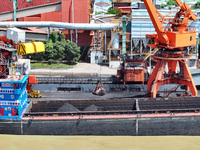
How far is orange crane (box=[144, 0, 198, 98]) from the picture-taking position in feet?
89.9

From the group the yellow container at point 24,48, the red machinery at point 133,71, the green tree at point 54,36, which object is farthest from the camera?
the green tree at point 54,36

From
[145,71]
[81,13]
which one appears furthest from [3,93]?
[81,13]

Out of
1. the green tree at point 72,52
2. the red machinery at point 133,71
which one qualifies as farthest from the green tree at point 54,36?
the red machinery at point 133,71

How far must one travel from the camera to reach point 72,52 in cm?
4859

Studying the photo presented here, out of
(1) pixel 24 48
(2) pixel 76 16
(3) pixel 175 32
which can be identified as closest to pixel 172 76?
(3) pixel 175 32

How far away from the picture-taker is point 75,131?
960 inches

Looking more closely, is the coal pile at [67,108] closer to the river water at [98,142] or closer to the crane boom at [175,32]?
the river water at [98,142]

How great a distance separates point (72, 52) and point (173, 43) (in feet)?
77.5

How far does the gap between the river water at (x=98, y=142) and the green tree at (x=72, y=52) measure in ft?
84.9

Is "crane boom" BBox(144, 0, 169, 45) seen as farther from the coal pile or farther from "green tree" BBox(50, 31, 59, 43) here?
"green tree" BBox(50, 31, 59, 43)

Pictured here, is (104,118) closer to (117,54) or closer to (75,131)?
(75,131)

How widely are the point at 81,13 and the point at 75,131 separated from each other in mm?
32109

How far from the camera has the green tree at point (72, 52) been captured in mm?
48750

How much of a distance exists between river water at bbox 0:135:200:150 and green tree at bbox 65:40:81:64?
25.9 meters
